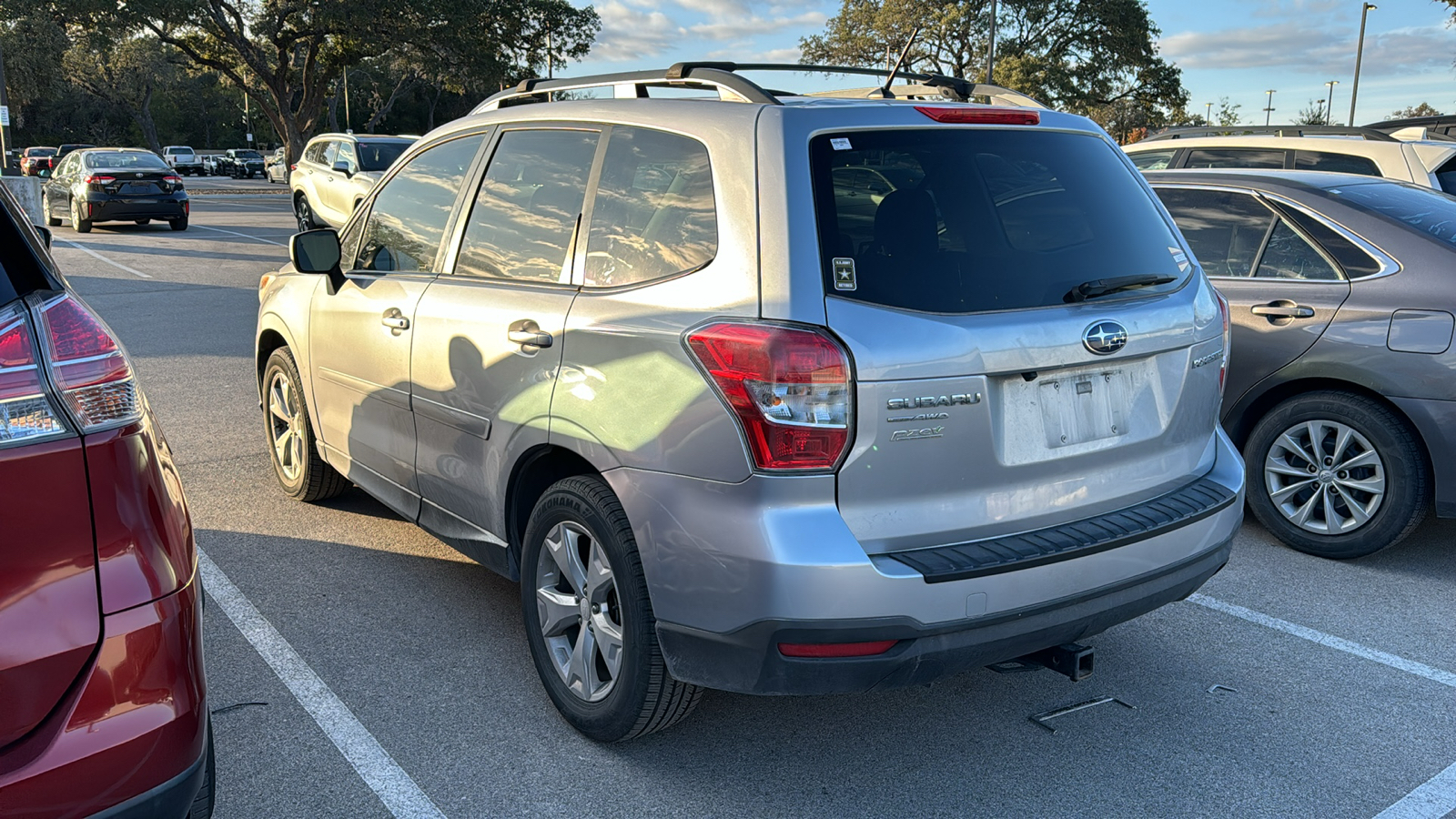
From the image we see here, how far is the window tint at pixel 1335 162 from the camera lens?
786cm

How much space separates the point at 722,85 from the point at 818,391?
1085 mm

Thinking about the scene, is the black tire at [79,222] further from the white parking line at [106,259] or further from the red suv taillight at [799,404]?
the red suv taillight at [799,404]

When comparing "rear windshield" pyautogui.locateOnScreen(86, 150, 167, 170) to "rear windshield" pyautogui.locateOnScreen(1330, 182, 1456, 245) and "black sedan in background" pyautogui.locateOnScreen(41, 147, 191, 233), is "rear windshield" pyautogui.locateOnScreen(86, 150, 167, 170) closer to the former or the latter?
"black sedan in background" pyautogui.locateOnScreen(41, 147, 191, 233)

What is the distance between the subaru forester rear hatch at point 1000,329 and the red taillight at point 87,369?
1503 mm

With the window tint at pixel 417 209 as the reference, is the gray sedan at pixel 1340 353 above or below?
below

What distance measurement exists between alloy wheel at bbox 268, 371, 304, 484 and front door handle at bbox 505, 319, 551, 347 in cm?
218

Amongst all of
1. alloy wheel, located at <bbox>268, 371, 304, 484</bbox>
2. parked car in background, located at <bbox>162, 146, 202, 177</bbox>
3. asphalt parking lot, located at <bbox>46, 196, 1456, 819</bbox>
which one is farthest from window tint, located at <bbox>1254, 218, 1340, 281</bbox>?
parked car in background, located at <bbox>162, 146, 202, 177</bbox>

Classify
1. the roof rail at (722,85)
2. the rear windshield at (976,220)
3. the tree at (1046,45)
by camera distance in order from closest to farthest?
1. the rear windshield at (976,220)
2. the roof rail at (722,85)
3. the tree at (1046,45)

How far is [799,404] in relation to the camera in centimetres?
263

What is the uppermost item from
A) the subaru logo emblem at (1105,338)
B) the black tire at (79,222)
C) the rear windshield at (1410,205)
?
the rear windshield at (1410,205)

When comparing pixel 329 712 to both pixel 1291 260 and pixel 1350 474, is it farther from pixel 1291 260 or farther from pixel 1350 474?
pixel 1291 260

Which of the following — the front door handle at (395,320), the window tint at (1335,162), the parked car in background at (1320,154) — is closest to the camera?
the front door handle at (395,320)

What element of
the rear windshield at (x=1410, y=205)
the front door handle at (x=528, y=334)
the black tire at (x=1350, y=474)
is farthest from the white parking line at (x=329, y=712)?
the rear windshield at (x=1410, y=205)

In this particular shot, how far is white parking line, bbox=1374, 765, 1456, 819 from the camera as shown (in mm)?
2982
